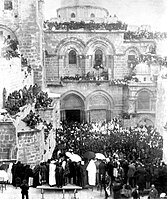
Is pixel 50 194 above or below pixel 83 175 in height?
below

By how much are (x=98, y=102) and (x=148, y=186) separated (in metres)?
19.9

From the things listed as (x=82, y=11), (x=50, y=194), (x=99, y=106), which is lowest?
(x=50, y=194)

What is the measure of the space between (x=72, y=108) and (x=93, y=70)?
182 inches

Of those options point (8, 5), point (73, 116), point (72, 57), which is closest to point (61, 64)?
point (72, 57)

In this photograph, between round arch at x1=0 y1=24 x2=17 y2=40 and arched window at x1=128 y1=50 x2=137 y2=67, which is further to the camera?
arched window at x1=128 y1=50 x2=137 y2=67

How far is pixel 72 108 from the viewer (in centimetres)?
3519

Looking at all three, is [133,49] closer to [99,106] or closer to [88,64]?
[88,64]

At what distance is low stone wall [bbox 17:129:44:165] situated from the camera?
17.6 metres

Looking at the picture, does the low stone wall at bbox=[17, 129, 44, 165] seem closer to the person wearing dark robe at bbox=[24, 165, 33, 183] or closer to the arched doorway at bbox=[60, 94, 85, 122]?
the person wearing dark robe at bbox=[24, 165, 33, 183]

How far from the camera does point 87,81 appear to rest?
3444 centimetres

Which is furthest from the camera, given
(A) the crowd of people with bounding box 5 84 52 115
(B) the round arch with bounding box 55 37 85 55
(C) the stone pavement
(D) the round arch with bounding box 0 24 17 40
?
(B) the round arch with bounding box 55 37 85 55

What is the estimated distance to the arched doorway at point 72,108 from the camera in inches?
1372

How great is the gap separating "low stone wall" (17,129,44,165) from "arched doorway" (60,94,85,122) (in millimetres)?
16270

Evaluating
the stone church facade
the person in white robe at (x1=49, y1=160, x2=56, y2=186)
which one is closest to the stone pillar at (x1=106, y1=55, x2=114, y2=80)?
the stone church facade
